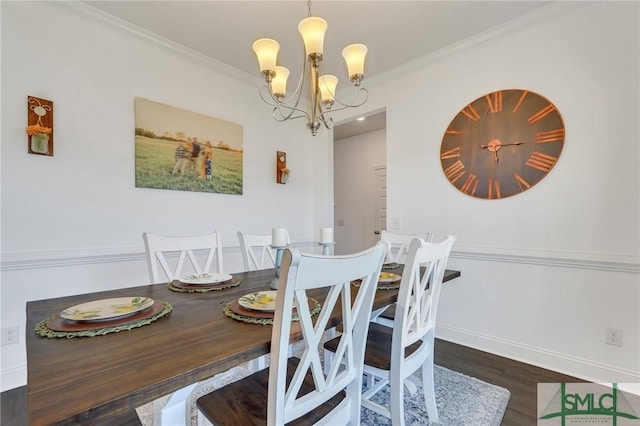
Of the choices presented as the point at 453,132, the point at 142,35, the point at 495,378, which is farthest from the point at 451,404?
the point at 142,35

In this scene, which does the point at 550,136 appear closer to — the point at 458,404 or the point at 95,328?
the point at 458,404

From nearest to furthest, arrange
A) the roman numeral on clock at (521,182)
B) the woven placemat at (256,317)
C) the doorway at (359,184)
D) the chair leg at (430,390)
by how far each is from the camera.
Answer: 1. the woven placemat at (256,317)
2. the chair leg at (430,390)
3. the roman numeral on clock at (521,182)
4. the doorway at (359,184)

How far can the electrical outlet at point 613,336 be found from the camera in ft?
6.16

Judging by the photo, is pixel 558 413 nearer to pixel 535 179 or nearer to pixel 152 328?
pixel 535 179

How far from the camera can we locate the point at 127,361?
720mm

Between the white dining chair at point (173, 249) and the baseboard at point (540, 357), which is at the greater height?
the white dining chair at point (173, 249)

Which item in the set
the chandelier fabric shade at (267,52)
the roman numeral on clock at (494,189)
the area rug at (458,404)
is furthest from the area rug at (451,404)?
A: the chandelier fabric shade at (267,52)

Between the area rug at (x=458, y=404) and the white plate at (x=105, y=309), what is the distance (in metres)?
1.28

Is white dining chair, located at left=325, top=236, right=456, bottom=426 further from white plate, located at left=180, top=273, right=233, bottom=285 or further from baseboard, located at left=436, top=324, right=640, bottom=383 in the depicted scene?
baseboard, located at left=436, top=324, right=640, bottom=383

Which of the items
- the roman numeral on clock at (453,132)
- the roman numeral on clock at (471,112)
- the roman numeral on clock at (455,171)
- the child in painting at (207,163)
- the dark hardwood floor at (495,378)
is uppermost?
the roman numeral on clock at (471,112)

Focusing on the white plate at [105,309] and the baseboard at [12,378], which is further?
the baseboard at [12,378]

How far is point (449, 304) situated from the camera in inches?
104

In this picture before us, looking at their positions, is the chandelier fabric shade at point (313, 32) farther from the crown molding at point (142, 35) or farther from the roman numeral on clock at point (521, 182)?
the roman numeral on clock at point (521, 182)

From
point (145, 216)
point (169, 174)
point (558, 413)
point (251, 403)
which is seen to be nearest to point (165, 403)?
point (251, 403)
